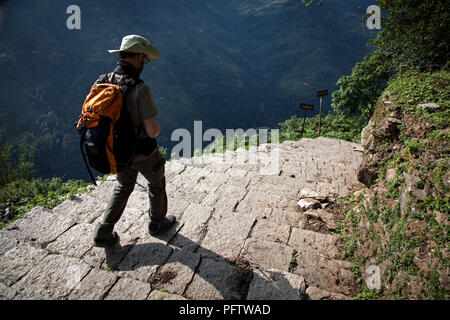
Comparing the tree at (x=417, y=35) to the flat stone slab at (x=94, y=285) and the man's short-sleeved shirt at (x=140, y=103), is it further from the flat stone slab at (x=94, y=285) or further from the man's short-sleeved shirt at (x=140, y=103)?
the flat stone slab at (x=94, y=285)

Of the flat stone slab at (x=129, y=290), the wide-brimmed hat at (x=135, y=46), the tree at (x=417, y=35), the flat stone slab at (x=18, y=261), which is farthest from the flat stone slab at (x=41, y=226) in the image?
the tree at (x=417, y=35)

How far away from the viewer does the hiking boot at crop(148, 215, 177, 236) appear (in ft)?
8.30

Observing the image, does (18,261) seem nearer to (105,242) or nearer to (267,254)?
(105,242)

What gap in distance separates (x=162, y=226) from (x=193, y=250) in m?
0.46

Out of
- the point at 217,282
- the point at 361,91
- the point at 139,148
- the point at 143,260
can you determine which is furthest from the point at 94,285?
the point at 361,91

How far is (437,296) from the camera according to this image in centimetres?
141

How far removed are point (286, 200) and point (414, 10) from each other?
244 inches

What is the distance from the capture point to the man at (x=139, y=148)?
77.7 inches

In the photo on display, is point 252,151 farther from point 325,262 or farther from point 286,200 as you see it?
point 325,262

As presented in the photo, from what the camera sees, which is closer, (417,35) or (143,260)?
(143,260)

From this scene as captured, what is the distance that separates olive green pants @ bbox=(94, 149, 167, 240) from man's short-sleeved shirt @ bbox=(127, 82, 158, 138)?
39 cm

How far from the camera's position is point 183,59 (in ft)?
226

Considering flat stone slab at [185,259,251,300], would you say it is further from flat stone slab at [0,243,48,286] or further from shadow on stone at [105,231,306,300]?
flat stone slab at [0,243,48,286]

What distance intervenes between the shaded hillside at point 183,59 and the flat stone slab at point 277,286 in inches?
1698
